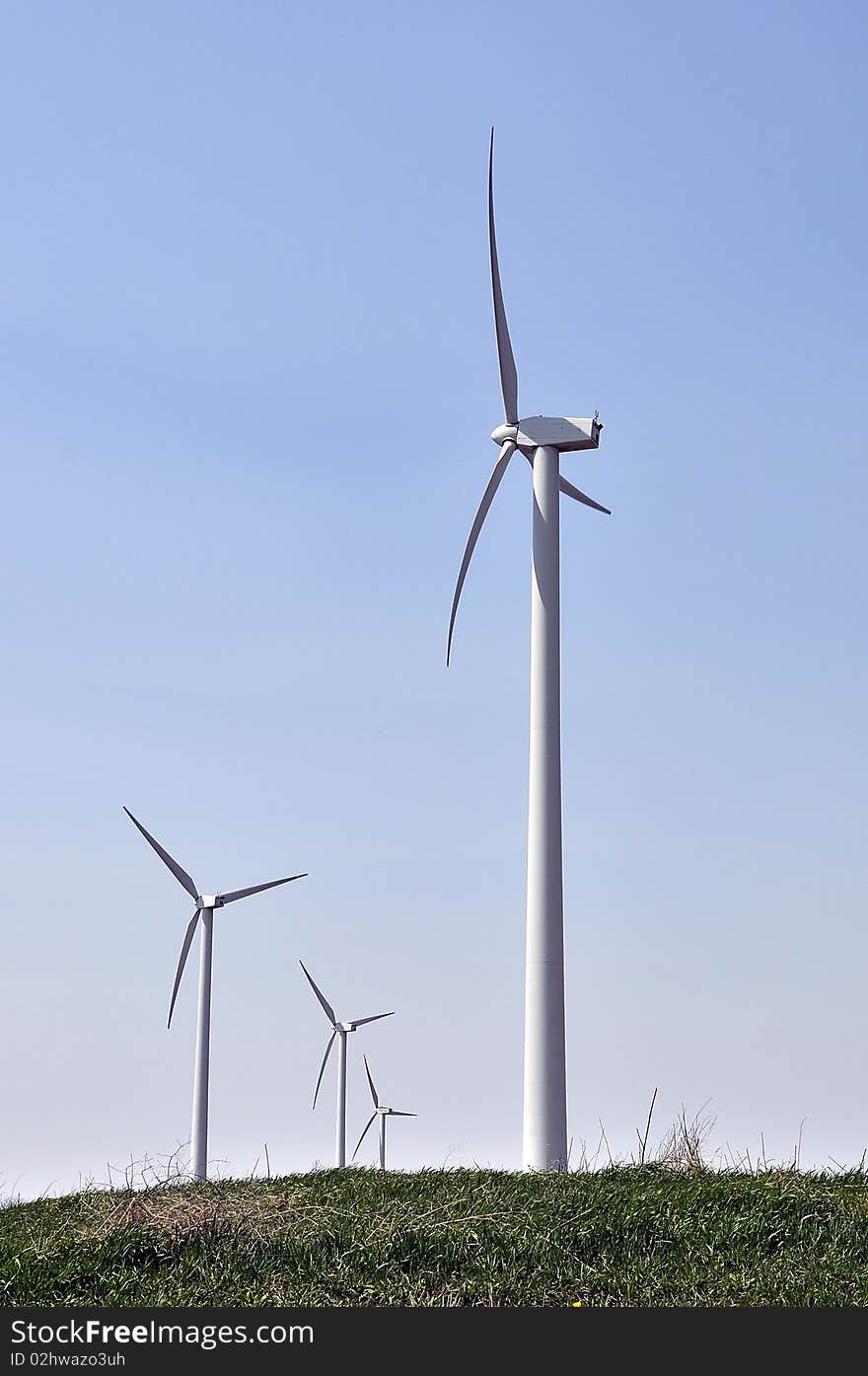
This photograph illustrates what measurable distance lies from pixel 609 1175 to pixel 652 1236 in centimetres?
343

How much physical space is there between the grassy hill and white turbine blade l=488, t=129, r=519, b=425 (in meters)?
15.3

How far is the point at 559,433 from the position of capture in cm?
2616

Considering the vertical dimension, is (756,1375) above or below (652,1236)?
below

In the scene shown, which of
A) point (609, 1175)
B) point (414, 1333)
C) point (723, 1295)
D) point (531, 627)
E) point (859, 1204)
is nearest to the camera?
point (414, 1333)

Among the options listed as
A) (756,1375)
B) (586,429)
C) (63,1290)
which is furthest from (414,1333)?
(586,429)

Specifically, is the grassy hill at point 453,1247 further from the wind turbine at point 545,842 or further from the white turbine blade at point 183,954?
the white turbine blade at point 183,954

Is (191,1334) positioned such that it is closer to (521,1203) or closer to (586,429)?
(521,1203)

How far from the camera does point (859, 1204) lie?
15367 mm

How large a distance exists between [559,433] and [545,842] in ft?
26.2

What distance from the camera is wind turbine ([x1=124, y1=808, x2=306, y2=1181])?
3584cm

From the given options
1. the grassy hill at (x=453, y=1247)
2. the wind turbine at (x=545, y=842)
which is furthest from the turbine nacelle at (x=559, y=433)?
the grassy hill at (x=453, y=1247)

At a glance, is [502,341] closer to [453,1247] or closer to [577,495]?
[577,495]

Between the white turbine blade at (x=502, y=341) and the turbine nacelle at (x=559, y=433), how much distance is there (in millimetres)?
657

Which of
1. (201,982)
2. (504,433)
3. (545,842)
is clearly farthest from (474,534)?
(201,982)
